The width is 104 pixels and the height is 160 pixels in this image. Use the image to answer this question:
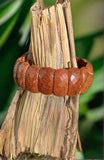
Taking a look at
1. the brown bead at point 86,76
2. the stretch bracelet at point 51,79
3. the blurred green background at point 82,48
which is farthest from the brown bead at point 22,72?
the blurred green background at point 82,48

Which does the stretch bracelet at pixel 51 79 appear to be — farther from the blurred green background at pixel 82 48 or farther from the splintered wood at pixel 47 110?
the blurred green background at pixel 82 48

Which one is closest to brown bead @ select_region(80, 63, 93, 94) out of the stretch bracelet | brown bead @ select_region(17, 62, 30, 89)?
the stretch bracelet

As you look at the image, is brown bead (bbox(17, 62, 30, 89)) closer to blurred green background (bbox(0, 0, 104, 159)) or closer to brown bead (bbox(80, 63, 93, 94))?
brown bead (bbox(80, 63, 93, 94))

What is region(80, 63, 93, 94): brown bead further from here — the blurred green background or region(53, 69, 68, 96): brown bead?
the blurred green background

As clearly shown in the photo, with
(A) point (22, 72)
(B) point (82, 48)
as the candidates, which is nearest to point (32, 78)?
(A) point (22, 72)

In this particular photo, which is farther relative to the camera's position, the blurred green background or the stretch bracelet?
the blurred green background

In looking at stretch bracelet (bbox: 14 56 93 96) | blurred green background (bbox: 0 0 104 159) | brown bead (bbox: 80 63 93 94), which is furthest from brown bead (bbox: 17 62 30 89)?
blurred green background (bbox: 0 0 104 159)
